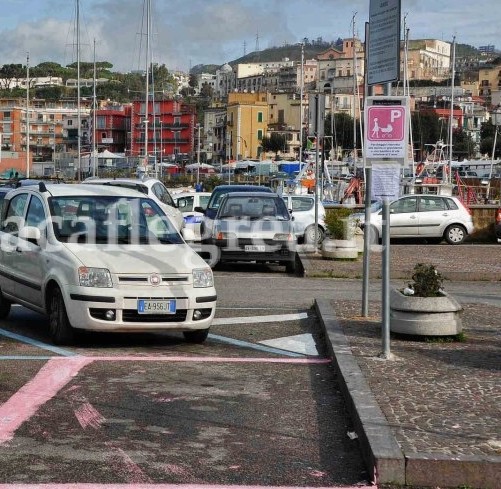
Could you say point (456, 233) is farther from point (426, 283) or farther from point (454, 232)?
point (426, 283)

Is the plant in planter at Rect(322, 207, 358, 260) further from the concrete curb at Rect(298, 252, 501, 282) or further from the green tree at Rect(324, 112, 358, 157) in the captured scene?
the green tree at Rect(324, 112, 358, 157)

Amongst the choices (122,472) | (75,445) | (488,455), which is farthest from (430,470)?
(75,445)

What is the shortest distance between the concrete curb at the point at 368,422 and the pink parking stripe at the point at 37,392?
2.43 meters

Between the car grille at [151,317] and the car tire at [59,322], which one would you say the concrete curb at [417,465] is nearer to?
the car grille at [151,317]

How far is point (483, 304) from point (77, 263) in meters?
6.66

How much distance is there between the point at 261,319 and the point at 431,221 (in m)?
18.9

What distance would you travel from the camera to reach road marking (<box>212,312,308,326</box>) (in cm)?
1333

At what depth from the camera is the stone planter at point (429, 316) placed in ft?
35.5

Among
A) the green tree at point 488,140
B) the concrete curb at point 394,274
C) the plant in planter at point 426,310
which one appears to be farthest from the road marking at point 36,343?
the green tree at point 488,140

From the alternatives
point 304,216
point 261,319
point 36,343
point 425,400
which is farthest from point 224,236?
point 425,400

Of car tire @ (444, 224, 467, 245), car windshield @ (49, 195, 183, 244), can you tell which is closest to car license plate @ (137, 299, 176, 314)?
car windshield @ (49, 195, 183, 244)

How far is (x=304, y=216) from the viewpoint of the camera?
31031 millimetres

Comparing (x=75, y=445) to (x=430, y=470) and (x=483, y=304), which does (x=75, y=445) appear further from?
(x=483, y=304)

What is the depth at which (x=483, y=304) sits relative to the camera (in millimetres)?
15031
